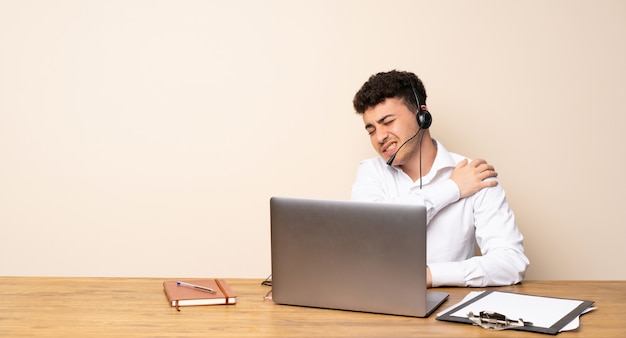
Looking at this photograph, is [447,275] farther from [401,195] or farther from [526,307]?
[401,195]

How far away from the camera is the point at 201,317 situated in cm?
169

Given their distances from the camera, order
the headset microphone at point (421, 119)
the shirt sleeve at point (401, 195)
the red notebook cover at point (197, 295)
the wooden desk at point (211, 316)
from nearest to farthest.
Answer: the wooden desk at point (211, 316)
the red notebook cover at point (197, 295)
the shirt sleeve at point (401, 195)
the headset microphone at point (421, 119)

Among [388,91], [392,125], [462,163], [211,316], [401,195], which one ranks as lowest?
[211,316]

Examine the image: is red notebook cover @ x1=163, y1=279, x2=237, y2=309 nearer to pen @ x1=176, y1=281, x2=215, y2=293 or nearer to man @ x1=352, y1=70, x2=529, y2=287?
pen @ x1=176, y1=281, x2=215, y2=293

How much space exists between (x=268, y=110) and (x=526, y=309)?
1.73 meters

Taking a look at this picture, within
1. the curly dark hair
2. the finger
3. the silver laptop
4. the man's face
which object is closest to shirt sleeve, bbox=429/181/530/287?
the finger

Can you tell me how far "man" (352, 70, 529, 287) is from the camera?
2357mm

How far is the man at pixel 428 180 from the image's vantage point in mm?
2357

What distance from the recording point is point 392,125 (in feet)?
8.31

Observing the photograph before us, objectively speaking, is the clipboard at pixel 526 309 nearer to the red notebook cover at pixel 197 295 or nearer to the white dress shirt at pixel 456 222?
the white dress shirt at pixel 456 222

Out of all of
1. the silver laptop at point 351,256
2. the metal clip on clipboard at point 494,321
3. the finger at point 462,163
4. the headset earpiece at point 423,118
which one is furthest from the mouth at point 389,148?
the metal clip on clipboard at point 494,321

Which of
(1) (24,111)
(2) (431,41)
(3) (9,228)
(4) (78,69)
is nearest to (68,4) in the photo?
Result: (4) (78,69)

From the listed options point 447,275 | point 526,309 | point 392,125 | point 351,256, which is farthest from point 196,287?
point 392,125

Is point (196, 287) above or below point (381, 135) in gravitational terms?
below
